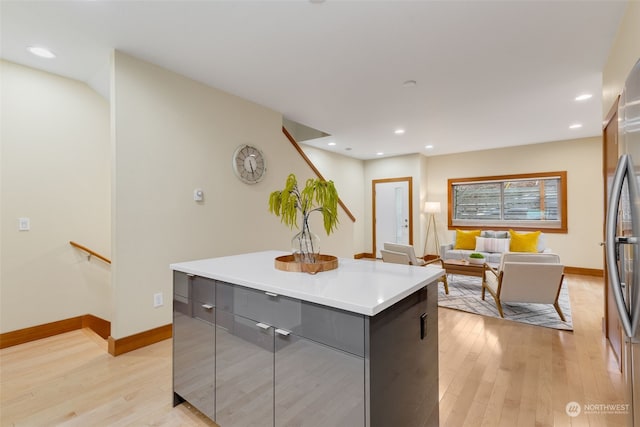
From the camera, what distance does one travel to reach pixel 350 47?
2.42 m

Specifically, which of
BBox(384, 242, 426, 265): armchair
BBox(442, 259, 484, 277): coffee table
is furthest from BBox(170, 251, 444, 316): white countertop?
BBox(442, 259, 484, 277): coffee table

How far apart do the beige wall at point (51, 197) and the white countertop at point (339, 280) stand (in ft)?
6.66

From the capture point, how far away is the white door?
6.93m

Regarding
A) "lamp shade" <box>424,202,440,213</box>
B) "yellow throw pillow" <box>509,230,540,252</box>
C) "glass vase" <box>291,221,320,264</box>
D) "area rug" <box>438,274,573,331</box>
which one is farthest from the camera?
"lamp shade" <box>424,202,440,213</box>

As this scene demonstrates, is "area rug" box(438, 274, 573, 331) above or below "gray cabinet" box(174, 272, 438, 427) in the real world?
below

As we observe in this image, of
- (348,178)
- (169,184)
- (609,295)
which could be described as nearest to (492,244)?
(609,295)

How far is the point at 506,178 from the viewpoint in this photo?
20.1 ft

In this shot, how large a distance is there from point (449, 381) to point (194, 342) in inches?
67.9

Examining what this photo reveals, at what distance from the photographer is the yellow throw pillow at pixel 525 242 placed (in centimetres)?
522

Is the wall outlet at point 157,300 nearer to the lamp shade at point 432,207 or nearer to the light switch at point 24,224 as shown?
the light switch at point 24,224

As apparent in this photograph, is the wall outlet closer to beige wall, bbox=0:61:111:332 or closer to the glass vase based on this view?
beige wall, bbox=0:61:111:332

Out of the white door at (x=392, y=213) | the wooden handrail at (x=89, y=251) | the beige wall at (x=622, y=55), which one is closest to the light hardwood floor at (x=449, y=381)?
the wooden handrail at (x=89, y=251)

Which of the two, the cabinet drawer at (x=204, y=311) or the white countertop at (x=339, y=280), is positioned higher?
the white countertop at (x=339, y=280)

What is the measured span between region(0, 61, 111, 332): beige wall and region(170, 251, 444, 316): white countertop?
2.03m
